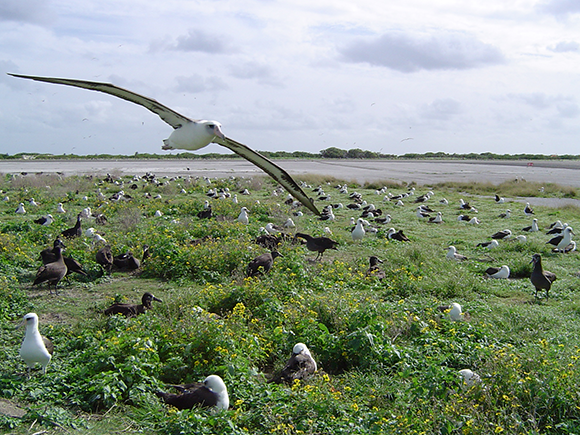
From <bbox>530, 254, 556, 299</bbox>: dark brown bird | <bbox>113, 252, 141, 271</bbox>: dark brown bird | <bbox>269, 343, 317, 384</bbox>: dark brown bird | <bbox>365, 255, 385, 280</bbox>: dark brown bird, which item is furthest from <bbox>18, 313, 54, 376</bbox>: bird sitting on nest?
<bbox>530, 254, 556, 299</bbox>: dark brown bird

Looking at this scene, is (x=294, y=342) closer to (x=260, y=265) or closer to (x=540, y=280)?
Result: (x=260, y=265)

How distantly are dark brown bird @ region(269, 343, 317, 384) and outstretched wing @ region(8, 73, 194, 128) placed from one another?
329cm

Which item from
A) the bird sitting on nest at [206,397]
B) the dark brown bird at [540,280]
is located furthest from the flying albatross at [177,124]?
the dark brown bird at [540,280]

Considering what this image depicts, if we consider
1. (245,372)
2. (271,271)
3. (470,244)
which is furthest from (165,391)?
(470,244)

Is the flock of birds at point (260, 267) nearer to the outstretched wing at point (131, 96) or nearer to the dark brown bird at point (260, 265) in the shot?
the dark brown bird at point (260, 265)

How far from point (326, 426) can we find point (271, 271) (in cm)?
509

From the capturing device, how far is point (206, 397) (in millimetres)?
4930

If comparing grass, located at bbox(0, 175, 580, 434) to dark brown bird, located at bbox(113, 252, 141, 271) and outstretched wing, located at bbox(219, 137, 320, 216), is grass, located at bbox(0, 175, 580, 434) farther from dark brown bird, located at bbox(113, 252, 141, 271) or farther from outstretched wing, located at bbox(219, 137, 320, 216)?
outstretched wing, located at bbox(219, 137, 320, 216)

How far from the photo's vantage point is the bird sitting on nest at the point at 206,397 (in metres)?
4.92

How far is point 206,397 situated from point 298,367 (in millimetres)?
1205

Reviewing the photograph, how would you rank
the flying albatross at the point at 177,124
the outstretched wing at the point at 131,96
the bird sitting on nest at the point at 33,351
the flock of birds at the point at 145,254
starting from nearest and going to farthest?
the flock of birds at the point at 145,254 → the bird sitting on nest at the point at 33,351 → the outstretched wing at the point at 131,96 → the flying albatross at the point at 177,124

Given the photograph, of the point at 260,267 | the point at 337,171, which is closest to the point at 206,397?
the point at 260,267

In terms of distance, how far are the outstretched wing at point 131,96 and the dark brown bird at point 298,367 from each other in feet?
10.8

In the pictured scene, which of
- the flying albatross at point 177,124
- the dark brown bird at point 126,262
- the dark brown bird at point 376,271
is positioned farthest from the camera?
the dark brown bird at point 126,262
